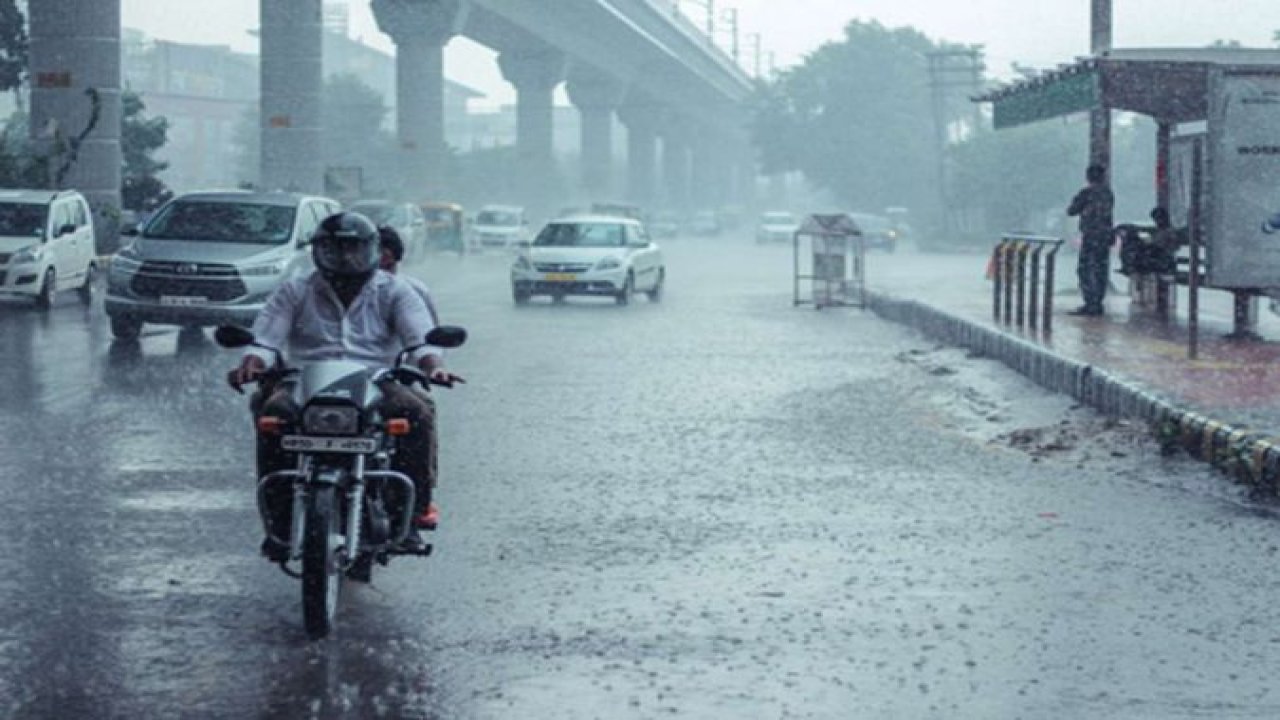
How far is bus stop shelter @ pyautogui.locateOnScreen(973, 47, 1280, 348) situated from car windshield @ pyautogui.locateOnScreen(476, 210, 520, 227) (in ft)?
134

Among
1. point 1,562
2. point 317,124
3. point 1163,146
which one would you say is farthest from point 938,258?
point 1,562

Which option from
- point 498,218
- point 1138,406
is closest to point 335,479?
point 1138,406

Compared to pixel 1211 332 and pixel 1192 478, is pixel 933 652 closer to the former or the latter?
pixel 1192 478

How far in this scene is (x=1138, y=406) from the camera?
14.7m

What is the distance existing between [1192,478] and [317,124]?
41100 millimetres

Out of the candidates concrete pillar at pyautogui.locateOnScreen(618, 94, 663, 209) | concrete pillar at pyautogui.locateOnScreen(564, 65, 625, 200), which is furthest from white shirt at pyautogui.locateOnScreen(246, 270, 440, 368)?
concrete pillar at pyautogui.locateOnScreen(618, 94, 663, 209)

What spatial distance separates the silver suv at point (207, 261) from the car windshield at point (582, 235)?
36.3 ft

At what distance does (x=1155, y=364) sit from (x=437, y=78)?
48.8 m

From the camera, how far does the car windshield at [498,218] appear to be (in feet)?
225

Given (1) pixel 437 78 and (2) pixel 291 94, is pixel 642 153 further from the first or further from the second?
(2) pixel 291 94

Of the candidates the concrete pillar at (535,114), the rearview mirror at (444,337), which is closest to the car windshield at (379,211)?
the concrete pillar at (535,114)

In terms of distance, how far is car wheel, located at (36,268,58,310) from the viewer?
2730 centimetres

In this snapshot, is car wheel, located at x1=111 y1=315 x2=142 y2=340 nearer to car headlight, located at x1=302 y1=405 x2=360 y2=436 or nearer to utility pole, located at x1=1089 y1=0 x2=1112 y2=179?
utility pole, located at x1=1089 y1=0 x2=1112 y2=179

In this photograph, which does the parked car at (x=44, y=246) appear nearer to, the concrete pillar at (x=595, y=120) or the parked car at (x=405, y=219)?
the parked car at (x=405, y=219)
